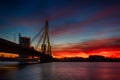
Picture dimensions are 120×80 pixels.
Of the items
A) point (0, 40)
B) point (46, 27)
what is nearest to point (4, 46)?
point (0, 40)

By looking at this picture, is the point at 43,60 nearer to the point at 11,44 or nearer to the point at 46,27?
the point at 46,27

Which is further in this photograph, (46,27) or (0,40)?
(46,27)

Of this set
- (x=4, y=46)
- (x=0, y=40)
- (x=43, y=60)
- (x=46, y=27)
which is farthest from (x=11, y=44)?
(x=43, y=60)

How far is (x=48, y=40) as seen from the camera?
154500mm

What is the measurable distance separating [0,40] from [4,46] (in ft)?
33.7

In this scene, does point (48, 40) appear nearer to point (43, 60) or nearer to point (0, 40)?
point (43, 60)

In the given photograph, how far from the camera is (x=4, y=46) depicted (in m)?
74.0

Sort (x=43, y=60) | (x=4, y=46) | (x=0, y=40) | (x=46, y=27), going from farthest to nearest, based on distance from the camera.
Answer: (x=43, y=60), (x=46, y=27), (x=4, y=46), (x=0, y=40)

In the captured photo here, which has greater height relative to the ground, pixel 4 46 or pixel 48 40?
pixel 48 40

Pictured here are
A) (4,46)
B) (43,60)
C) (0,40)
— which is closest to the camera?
(0,40)

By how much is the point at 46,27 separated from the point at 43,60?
41.4m

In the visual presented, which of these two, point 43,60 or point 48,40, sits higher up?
point 48,40

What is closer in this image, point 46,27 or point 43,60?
point 46,27

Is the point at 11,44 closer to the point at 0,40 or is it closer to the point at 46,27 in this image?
the point at 0,40
